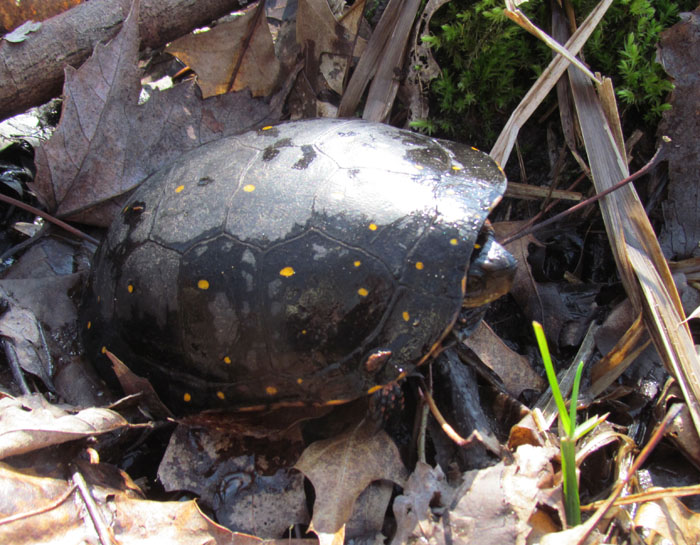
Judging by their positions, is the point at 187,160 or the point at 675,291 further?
the point at 187,160

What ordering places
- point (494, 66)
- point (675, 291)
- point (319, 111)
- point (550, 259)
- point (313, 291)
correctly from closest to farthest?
point (313, 291) → point (675, 291) → point (494, 66) → point (550, 259) → point (319, 111)

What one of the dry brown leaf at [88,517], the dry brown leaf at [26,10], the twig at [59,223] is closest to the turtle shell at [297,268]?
the dry brown leaf at [88,517]

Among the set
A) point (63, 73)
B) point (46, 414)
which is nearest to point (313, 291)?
point (46, 414)

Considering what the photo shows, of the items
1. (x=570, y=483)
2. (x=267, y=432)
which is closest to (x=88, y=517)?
(x=267, y=432)

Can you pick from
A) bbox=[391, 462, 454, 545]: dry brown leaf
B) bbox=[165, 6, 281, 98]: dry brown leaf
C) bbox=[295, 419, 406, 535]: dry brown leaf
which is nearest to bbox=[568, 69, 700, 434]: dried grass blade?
bbox=[391, 462, 454, 545]: dry brown leaf

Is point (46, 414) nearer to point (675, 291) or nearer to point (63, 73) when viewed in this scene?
point (63, 73)

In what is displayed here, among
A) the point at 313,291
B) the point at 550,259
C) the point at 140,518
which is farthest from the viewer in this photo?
the point at 550,259

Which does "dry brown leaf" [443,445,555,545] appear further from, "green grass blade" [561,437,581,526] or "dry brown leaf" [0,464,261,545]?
"dry brown leaf" [0,464,261,545]
